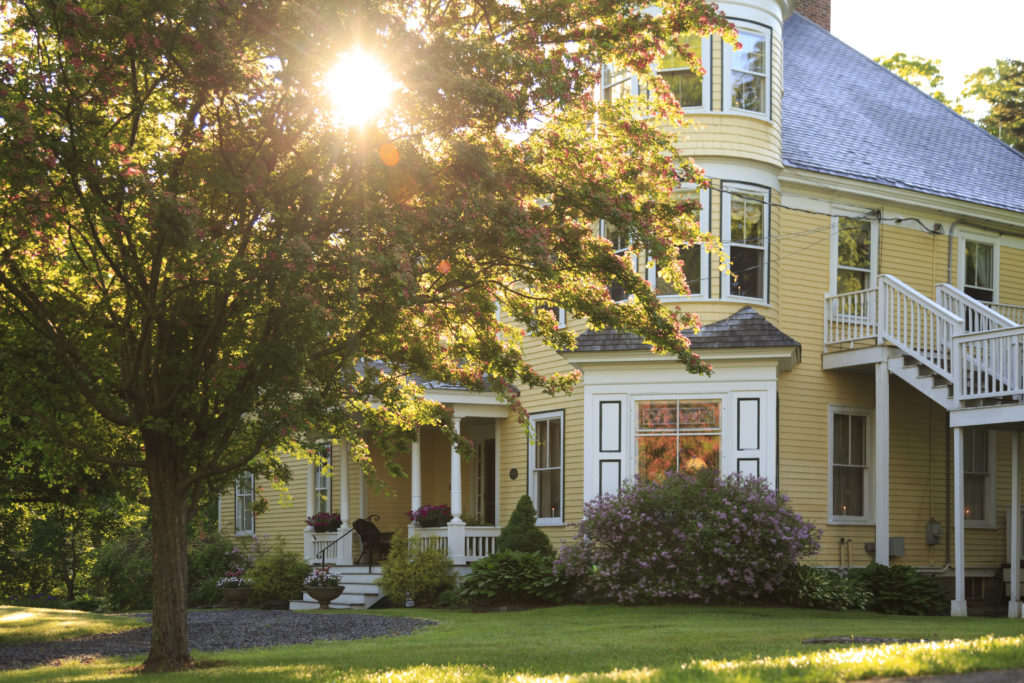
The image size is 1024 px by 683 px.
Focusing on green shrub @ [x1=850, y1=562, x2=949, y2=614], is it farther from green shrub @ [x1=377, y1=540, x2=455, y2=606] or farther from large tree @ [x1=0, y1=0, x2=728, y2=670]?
large tree @ [x1=0, y1=0, x2=728, y2=670]

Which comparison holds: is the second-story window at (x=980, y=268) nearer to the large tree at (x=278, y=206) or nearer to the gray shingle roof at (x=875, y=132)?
the gray shingle roof at (x=875, y=132)

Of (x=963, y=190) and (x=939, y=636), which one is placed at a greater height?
(x=963, y=190)

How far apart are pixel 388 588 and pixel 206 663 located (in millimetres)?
8862

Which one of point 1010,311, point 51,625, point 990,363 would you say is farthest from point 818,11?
point 51,625

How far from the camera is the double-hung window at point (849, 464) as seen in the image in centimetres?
1970

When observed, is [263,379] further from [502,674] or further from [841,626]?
[841,626]

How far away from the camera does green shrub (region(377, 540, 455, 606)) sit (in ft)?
65.2

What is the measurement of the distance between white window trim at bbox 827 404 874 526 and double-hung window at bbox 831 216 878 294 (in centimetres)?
208

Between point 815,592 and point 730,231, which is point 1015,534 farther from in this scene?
point 730,231

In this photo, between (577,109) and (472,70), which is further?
(577,109)

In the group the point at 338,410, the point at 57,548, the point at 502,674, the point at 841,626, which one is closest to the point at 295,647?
the point at 338,410

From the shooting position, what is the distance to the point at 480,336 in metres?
12.7

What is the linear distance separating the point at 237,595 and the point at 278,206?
46.1ft

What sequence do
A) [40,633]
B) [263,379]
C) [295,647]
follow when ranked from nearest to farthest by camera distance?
1. [263,379]
2. [295,647]
3. [40,633]
